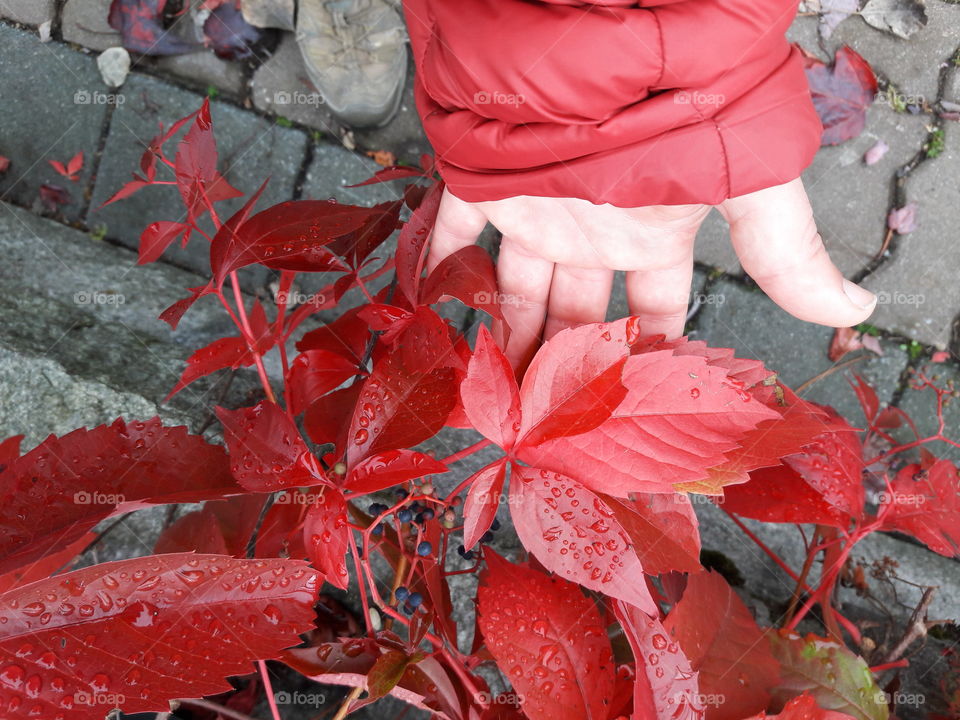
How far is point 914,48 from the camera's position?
179 cm

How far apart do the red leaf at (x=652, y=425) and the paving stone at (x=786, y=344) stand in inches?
41.8

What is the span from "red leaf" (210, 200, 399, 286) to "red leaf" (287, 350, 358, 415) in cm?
14

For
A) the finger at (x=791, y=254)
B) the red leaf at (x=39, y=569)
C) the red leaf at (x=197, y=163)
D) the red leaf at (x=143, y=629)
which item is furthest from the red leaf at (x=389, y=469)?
the finger at (x=791, y=254)

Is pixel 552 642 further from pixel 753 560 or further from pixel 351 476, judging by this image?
pixel 753 560

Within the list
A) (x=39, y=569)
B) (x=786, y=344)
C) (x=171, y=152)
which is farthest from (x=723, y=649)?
(x=171, y=152)

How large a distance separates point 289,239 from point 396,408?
27 centimetres

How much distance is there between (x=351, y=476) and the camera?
77 cm

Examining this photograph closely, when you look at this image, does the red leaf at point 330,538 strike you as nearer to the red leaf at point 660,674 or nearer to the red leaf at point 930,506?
the red leaf at point 660,674

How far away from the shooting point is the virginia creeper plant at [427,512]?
2.33 ft

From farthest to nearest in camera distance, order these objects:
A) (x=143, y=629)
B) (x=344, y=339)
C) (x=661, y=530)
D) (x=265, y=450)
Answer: (x=344, y=339)
(x=661, y=530)
(x=265, y=450)
(x=143, y=629)

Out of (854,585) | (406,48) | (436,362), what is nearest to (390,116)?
(406,48)

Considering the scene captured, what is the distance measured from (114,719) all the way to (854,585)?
1335mm

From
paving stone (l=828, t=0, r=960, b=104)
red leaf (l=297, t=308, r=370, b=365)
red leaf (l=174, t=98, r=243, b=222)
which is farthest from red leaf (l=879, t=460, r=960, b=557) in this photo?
paving stone (l=828, t=0, r=960, b=104)

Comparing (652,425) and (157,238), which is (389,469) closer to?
(652,425)
